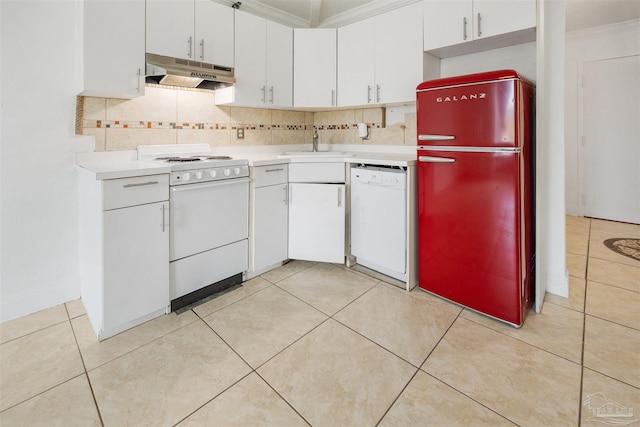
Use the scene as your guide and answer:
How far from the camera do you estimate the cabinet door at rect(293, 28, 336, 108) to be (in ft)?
9.98

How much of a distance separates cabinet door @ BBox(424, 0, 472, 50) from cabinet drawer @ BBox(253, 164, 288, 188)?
1473 millimetres

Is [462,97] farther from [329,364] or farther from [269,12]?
[269,12]

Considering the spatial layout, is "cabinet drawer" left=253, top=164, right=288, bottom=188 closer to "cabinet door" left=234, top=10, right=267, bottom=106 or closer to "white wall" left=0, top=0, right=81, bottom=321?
"cabinet door" left=234, top=10, right=267, bottom=106

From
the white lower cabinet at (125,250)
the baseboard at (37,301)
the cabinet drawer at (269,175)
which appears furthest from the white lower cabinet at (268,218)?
the baseboard at (37,301)

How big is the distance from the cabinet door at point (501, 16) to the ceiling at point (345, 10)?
1.00 metres

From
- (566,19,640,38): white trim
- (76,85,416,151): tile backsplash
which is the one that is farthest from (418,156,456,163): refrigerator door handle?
(566,19,640,38): white trim

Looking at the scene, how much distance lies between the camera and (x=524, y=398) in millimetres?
1374

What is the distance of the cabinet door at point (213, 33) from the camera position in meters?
2.35

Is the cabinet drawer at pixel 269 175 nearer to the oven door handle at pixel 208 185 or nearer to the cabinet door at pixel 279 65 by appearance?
the oven door handle at pixel 208 185

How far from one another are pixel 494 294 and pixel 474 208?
53cm

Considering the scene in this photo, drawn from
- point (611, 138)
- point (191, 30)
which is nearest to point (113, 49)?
point (191, 30)

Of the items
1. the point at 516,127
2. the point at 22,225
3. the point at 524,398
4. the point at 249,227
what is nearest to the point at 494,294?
the point at 524,398

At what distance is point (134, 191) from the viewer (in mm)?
1809

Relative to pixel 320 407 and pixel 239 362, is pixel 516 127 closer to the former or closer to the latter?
pixel 320 407
